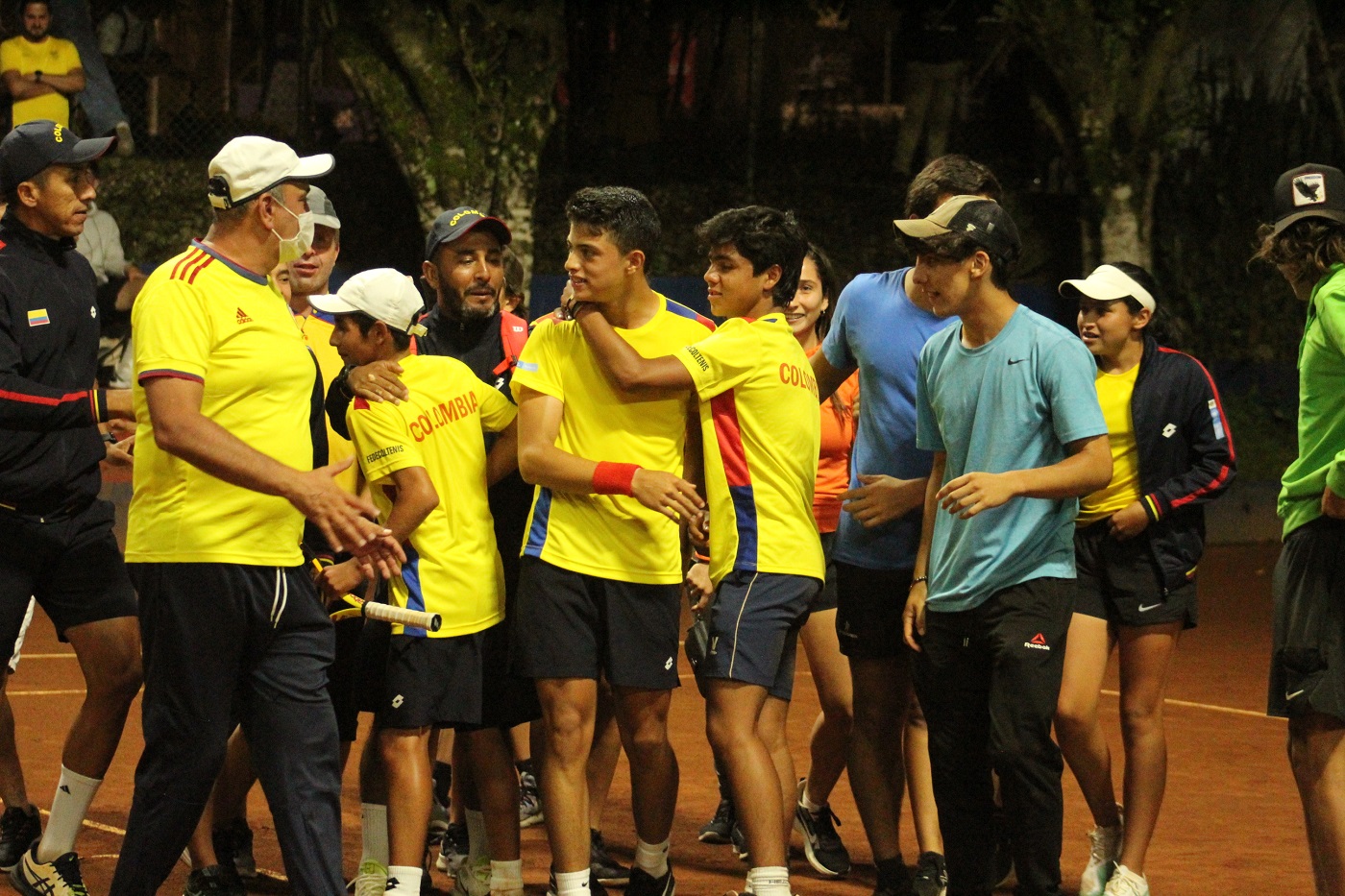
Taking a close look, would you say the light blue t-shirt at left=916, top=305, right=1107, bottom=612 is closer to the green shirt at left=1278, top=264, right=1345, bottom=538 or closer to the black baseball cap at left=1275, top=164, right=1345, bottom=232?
the green shirt at left=1278, top=264, right=1345, bottom=538

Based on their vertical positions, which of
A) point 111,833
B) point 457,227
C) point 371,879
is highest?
point 457,227

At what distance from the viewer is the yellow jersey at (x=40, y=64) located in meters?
15.5

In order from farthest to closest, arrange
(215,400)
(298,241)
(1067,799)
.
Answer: (1067,799) < (298,241) < (215,400)

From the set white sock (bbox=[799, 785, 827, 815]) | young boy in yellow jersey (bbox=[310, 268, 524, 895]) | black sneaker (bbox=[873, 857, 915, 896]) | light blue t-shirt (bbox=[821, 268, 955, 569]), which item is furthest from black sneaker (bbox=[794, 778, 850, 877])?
young boy in yellow jersey (bbox=[310, 268, 524, 895])

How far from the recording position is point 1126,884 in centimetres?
647

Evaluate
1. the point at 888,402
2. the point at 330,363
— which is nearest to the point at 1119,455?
the point at 888,402

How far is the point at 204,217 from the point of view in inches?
684

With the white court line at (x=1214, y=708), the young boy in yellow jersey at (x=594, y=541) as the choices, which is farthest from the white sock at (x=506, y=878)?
the white court line at (x=1214, y=708)

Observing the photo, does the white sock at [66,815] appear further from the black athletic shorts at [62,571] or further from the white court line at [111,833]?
the black athletic shorts at [62,571]

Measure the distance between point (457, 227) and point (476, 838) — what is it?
211 cm

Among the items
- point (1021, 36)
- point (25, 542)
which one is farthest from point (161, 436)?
point (1021, 36)

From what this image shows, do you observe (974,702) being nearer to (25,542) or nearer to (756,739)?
(756,739)

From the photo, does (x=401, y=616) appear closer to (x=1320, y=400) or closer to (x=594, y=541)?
(x=594, y=541)

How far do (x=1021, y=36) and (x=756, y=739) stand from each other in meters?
13.4
